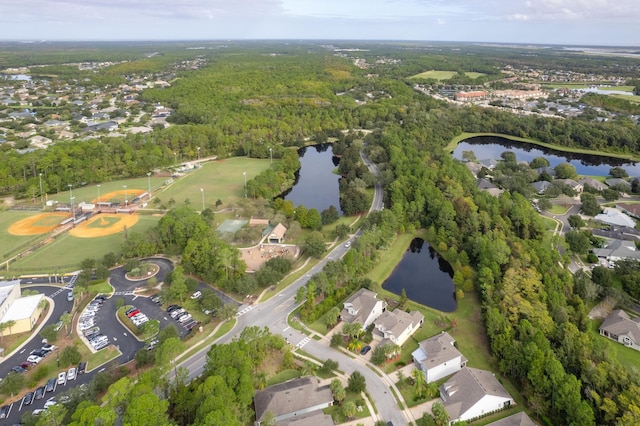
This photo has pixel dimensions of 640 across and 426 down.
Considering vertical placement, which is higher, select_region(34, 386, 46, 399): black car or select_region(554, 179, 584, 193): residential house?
select_region(554, 179, 584, 193): residential house

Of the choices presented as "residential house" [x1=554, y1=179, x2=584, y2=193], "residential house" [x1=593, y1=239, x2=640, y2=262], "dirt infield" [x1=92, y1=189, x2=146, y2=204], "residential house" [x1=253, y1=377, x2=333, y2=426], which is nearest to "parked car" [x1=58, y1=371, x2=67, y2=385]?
"residential house" [x1=253, y1=377, x2=333, y2=426]

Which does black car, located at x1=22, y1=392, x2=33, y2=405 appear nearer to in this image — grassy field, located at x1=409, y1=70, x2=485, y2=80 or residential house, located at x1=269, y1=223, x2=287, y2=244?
residential house, located at x1=269, y1=223, x2=287, y2=244

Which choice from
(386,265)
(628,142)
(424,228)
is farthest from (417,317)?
(628,142)

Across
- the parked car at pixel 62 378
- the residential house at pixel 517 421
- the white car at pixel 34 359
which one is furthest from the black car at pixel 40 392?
the residential house at pixel 517 421

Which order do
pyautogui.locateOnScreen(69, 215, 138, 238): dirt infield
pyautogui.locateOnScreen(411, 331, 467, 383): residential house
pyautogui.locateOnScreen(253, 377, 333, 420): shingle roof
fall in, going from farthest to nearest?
pyautogui.locateOnScreen(69, 215, 138, 238): dirt infield < pyautogui.locateOnScreen(411, 331, 467, 383): residential house < pyautogui.locateOnScreen(253, 377, 333, 420): shingle roof

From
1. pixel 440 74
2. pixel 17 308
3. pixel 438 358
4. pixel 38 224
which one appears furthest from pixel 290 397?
pixel 440 74

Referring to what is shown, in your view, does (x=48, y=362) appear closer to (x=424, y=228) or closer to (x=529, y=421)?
(x=529, y=421)

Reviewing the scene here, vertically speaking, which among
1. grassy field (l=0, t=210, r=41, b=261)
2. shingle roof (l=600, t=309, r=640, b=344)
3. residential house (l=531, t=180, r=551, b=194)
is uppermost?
residential house (l=531, t=180, r=551, b=194)

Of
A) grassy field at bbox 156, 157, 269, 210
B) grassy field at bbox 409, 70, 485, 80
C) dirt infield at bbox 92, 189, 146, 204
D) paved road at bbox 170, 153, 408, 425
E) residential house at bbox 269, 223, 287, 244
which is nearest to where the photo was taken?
paved road at bbox 170, 153, 408, 425
